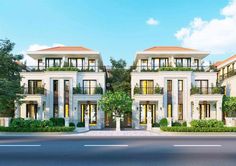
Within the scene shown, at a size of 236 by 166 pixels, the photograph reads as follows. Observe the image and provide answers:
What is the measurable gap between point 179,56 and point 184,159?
91.3ft

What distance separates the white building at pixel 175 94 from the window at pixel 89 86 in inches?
195

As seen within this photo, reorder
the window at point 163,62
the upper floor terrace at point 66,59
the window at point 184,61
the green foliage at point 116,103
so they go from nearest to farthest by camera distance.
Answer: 1. the green foliage at point 116,103
2. the upper floor terrace at point 66,59
3. the window at point 184,61
4. the window at point 163,62

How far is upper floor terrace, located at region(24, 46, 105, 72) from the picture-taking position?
36188mm

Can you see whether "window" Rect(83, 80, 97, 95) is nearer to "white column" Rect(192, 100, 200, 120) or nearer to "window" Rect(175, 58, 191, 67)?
"window" Rect(175, 58, 191, 67)

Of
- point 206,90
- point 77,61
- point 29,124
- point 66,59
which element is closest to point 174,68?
point 206,90

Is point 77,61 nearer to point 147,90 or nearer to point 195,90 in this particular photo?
point 147,90

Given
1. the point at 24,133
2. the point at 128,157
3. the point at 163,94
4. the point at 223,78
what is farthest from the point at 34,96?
the point at 223,78

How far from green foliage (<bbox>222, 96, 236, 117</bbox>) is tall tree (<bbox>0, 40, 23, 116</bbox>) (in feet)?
76.3

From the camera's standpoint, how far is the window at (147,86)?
3472 centimetres

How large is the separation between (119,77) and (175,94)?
29.2ft

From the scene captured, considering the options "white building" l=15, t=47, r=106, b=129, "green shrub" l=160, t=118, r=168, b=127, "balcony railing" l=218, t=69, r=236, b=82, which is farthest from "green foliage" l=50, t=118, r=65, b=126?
"balcony railing" l=218, t=69, r=236, b=82

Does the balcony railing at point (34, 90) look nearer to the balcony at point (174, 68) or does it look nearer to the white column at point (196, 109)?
the balcony at point (174, 68)

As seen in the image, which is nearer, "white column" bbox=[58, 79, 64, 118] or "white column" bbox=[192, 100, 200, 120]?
"white column" bbox=[192, 100, 200, 120]

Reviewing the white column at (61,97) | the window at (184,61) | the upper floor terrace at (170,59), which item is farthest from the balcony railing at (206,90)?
the white column at (61,97)
